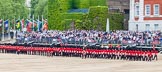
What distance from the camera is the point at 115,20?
83188mm

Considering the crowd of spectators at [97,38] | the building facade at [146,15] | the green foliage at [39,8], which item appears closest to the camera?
the crowd of spectators at [97,38]

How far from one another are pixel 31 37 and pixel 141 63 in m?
23.1

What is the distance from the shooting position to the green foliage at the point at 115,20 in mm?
83062

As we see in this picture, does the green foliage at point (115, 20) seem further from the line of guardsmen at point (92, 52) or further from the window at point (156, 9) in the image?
the line of guardsmen at point (92, 52)

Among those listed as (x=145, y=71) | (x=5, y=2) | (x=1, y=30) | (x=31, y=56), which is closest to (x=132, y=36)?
(x=31, y=56)

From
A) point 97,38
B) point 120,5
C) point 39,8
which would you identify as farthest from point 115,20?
point 39,8

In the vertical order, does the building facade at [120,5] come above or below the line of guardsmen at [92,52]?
above

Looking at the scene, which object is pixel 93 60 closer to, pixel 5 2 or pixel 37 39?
pixel 37 39

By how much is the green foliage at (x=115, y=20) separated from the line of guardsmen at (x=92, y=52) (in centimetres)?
2815

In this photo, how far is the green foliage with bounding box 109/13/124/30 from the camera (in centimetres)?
8306

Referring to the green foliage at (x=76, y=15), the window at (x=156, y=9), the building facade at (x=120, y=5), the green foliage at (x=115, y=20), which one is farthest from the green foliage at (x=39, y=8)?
the window at (x=156, y=9)

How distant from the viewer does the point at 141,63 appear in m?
45.0

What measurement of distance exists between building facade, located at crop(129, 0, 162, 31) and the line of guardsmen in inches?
952

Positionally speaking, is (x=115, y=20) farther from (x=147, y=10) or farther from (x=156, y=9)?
(x=156, y=9)
